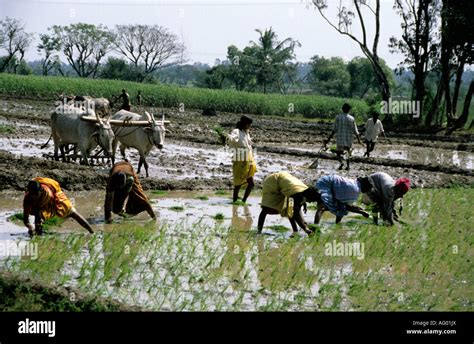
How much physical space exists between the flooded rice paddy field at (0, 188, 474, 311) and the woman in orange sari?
0.21 m

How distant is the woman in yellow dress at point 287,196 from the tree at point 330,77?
66.4m

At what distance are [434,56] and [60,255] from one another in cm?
2994

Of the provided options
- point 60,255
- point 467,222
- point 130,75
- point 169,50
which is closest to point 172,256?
point 60,255

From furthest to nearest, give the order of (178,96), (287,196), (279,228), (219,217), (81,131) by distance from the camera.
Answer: (178,96) < (81,131) < (219,217) < (279,228) < (287,196)

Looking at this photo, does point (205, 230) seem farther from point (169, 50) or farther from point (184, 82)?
point (184, 82)

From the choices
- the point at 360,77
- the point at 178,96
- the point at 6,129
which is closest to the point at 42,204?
the point at 6,129

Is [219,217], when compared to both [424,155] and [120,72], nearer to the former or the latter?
[424,155]

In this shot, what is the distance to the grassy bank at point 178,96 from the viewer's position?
39531mm

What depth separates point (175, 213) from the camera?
11312mm

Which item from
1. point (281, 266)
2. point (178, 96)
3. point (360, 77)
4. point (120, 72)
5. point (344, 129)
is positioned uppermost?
point (360, 77)

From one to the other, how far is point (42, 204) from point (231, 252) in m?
2.15

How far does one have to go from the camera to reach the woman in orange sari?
8.59 meters

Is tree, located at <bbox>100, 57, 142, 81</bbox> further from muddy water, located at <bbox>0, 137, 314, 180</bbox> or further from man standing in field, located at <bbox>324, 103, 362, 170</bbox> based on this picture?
man standing in field, located at <bbox>324, 103, 362, 170</bbox>

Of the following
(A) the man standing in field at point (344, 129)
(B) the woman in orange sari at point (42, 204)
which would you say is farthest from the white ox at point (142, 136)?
(B) the woman in orange sari at point (42, 204)
